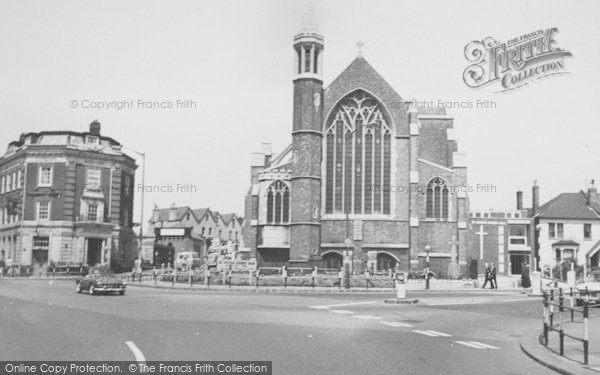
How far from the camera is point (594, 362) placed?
10.3 m

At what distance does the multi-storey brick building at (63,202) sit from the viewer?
5984 centimetres

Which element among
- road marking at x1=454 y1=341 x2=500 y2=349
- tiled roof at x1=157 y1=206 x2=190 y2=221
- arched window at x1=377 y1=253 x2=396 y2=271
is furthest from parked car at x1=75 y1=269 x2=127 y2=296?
tiled roof at x1=157 y1=206 x2=190 y2=221

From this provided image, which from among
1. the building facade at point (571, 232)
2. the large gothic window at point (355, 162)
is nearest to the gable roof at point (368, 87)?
the large gothic window at point (355, 162)

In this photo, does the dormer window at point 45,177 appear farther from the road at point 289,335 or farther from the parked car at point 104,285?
the road at point 289,335

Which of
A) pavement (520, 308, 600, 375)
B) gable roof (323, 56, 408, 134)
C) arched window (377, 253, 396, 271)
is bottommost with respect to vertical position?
pavement (520, 308, 600, 375)

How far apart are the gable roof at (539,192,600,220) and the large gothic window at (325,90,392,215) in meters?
21.4

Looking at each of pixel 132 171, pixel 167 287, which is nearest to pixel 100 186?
pixel 132 171

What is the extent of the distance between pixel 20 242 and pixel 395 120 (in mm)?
33046

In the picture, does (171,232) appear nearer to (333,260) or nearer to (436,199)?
(333,260)

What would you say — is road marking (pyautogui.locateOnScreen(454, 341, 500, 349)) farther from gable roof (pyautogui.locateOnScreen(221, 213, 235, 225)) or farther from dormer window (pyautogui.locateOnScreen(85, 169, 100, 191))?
gable roof (pyautogui.locateOnScreen(221, 213, 235, 225))

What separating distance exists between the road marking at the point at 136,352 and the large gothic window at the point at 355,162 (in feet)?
123

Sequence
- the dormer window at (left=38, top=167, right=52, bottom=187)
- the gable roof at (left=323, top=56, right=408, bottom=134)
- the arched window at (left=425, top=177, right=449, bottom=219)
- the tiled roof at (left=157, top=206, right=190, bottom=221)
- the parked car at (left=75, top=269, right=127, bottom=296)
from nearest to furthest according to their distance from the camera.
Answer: the parked car at (left=75, top=269, right=127, bottom=296) < the gable roof at (left=323, top=56, right=408, bottom=134) < the arched window at (left=425, top=177, right=449, bottom=219) < the dormer window at (left=38, top=167, right=52, bottom=187) < the tiled roof at (left=157, top=206, right=190, bottom=221)

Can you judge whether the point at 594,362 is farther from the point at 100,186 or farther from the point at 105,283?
the point at 100,186

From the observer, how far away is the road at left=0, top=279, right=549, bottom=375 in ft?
33.8
